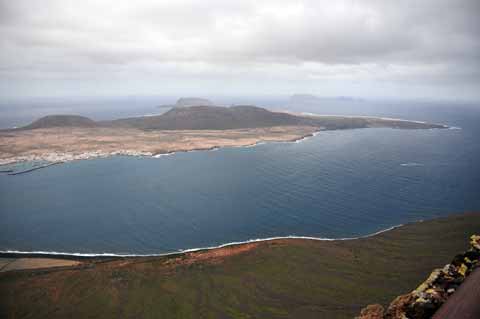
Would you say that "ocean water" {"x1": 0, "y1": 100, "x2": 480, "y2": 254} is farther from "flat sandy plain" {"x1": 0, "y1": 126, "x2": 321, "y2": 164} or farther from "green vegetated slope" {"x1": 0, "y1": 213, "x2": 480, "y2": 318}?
"flat sandy plain" {"x1": 0, "y1": 126, "x2": 321, "y2": 164}

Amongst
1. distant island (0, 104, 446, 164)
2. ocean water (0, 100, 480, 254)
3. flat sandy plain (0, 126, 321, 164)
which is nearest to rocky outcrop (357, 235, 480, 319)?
ocean water (0, 100, 480, 254)

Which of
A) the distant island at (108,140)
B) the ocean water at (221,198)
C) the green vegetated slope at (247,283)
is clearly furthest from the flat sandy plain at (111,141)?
the green vegetated slope at (247,283)

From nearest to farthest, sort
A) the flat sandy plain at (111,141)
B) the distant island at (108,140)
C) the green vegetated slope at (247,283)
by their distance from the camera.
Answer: the green vegetated slope at (247,283) → the distant island at (108,140) → the flat sandy plain at (111,141)

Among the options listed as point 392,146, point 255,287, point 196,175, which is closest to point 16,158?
point 196,175

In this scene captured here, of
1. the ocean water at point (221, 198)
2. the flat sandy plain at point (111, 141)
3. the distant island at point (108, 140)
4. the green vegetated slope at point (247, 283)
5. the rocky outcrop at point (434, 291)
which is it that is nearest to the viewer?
the rocky outcrop at point (434, 291)

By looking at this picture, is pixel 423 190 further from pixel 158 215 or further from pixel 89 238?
pixel 89 238

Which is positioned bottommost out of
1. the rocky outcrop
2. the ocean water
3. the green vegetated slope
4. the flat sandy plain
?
the green vegetated slope

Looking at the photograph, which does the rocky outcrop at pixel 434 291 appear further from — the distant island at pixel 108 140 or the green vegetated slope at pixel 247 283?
the distant island at pixel 108 140
